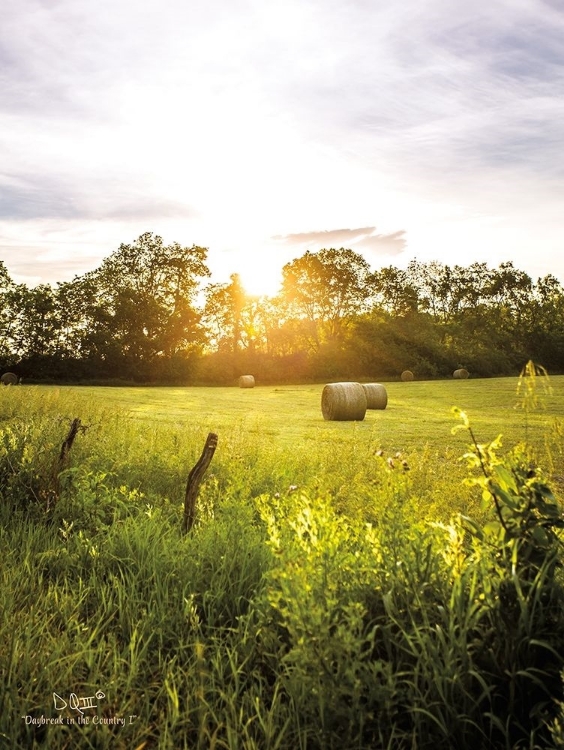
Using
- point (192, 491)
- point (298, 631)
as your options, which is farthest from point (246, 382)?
point (298, 631)

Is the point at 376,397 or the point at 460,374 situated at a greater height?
the point at 460,374

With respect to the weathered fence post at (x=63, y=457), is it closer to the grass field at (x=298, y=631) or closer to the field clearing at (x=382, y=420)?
the grass field at (x=298, y=631)

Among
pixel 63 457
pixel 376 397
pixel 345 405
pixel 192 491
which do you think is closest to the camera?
pixel 192 491

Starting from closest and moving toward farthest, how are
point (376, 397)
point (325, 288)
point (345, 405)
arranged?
point (345, 405) < point (376, 397) < point (325, 288)

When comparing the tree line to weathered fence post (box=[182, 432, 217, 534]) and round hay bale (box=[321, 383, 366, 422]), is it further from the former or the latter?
weathered fence post (box=[182, 432, 217, 534])

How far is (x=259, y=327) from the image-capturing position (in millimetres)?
56125

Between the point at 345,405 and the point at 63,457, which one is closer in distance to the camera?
the point at 63,457

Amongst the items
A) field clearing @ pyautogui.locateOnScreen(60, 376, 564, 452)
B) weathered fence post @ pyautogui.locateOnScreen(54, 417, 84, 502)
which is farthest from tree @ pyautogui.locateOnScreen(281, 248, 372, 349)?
weathered fence post @ pyautogui.locateOnScreen(54, 417, 84, 502)

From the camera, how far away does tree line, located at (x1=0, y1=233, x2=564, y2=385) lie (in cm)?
4647

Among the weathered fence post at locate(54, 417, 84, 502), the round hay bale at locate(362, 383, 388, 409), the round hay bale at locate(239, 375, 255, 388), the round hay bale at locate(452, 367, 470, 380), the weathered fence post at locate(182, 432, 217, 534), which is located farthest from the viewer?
the round hay bale at locate(452, 367, 470, 380)

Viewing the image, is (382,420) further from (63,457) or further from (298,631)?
(298,631)

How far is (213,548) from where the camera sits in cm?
420

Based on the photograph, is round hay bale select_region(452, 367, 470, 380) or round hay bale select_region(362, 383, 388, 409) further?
round hay bale select_region(452, 367, 470, 380)

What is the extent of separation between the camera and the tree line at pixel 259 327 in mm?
46469
